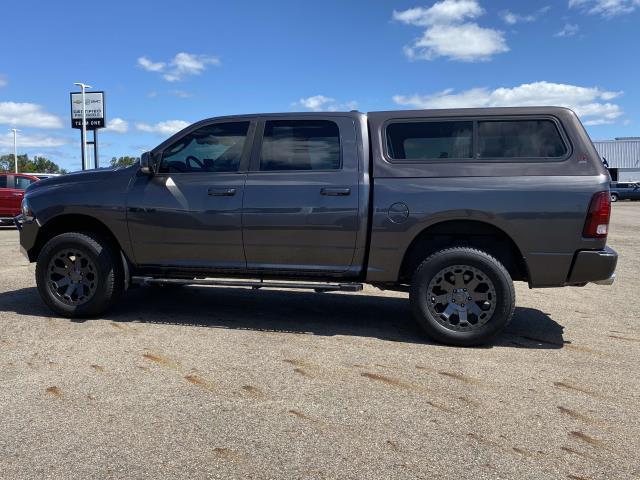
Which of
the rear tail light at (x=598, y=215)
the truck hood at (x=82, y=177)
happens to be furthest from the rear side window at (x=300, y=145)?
the rear tail light at (x=598, y=215)

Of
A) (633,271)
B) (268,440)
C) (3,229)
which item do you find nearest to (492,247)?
(268,440)

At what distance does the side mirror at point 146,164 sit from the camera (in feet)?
16.9

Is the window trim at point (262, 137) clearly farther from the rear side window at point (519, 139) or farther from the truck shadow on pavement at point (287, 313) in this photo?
the truck shadow on pavement at point (287, 313)

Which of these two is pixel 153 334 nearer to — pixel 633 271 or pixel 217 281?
pixel 217 281

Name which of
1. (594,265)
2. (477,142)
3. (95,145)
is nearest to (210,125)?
(477,142)

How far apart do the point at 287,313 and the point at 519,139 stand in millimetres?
2929

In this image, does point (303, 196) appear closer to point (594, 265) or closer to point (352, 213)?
point (352, 213)

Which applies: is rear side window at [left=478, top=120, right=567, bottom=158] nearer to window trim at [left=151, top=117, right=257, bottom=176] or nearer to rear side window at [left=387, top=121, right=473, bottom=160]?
rear side window at [left=387, top=121, right=473, bottom=160]

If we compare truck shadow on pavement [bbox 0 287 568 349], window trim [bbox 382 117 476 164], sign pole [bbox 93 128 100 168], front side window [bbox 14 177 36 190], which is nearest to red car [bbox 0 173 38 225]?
front side window [bbox 14 177 36 190]

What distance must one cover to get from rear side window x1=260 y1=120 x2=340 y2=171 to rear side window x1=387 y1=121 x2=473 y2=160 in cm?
54

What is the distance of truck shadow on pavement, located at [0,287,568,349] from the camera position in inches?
201

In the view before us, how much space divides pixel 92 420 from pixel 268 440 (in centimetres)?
109

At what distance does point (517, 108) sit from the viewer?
4.72 m

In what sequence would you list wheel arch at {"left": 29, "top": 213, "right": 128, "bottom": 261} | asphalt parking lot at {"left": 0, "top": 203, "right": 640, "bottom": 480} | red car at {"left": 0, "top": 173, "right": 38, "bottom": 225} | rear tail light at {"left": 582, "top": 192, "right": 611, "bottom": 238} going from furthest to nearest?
red car at {"left": 0, "top": 173, "right": 38, "bottom": 225}, wheel arch at {"left": 29, "top": 213, "right": 128, "bottom": 261}, rear tail light at {"left": 582, "top": 192, "right": 611, "bottom": 238}, asphalt parking lot at {"left": 0, "top": 203, "right": 640, "bottom": 480}
